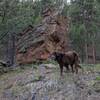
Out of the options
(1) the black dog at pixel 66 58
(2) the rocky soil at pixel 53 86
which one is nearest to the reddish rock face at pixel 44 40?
(2) the rocky soil at pixel 53 86

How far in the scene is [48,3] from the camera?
100 ft

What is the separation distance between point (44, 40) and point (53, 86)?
731 cm

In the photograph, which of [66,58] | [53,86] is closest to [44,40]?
[66,58]

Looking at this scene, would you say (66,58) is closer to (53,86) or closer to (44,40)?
(53,86)

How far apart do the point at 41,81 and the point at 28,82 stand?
2.56ft

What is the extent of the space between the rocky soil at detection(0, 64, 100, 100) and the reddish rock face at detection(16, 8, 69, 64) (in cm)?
390

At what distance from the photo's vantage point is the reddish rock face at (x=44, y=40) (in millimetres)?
18562

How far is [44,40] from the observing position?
1862 centimetres

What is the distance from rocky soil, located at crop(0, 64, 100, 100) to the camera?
1063 centimetres

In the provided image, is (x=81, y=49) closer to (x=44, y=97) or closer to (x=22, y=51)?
(x=22, y=51)

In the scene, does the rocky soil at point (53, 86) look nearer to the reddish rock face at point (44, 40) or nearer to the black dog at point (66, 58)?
the black dog at point (66, 58)

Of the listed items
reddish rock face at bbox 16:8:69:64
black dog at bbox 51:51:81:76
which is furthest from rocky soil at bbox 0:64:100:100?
reddish rock face at bbox 16:8:69:64

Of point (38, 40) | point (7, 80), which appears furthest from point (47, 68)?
point (38, 40)

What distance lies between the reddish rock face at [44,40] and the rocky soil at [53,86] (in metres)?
3.90
